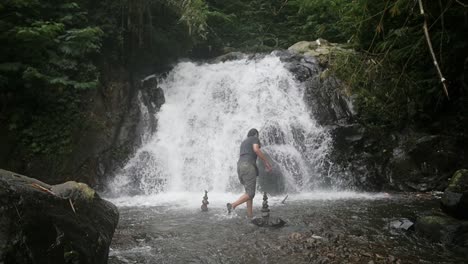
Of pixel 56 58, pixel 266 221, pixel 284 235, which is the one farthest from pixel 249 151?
pixel 56 58

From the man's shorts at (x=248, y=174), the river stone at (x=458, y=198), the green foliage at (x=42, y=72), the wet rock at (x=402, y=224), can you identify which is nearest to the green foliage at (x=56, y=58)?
the green foliage at (x=42, y=72)

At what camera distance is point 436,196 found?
10.1 metres

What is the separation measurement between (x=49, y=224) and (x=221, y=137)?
976 cm

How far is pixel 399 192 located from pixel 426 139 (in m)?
2.04

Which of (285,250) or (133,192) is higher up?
(133,192)

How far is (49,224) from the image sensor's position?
399 cm

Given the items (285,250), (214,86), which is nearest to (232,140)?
(214,86)

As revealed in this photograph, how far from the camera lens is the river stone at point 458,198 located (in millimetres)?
6371

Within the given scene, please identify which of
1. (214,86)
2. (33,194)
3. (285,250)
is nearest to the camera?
(33,194)

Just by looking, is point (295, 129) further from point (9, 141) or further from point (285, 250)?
point (9, 141)

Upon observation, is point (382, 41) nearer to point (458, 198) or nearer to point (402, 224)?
point (458, 198)

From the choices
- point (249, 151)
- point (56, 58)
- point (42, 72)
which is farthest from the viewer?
point (56, 58)

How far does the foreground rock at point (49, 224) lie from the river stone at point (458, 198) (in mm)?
6034

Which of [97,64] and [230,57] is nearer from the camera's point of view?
[97,64]
